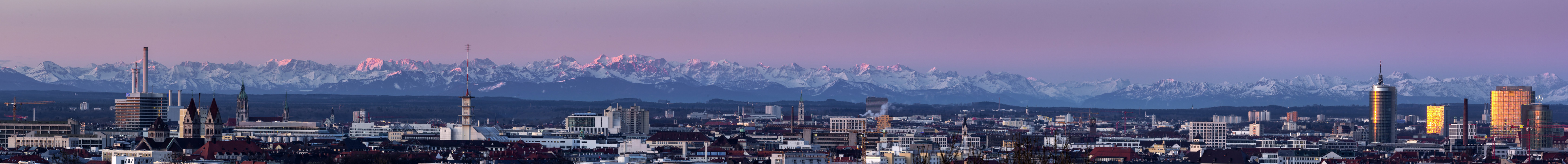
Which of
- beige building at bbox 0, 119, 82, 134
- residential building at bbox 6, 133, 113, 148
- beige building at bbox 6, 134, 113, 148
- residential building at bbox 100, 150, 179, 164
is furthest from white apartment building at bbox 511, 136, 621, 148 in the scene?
residential building at bbox 100, 150, 179, 164

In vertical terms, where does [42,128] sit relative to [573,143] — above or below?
above

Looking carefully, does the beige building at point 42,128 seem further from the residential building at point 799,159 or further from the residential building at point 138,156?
the residential building at point 799,159

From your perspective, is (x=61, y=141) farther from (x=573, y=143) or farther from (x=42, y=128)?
(x=573, y=143)

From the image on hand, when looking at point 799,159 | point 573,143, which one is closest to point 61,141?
point 573,143

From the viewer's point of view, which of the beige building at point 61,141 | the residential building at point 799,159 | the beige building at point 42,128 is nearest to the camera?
the residential building at point 799,159

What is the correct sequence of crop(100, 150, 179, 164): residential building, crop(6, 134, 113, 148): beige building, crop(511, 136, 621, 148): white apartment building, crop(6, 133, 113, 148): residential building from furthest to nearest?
1. crop(511, 136, 621, 148): white apartment building
2. crop(6, 133, 113, 148): residential building
3. crop(6, 134, 113, 148): beige building
4. crop(100, 150, 179, 164): residential building

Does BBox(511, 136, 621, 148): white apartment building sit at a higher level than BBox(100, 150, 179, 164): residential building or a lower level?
lower

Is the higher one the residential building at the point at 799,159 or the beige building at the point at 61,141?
the residential building at the point at 799,159

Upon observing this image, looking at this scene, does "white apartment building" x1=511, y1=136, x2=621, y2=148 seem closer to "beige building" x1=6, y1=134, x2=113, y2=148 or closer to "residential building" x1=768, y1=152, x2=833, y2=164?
"beige building" x1=6, y1=134, x2=113, y2=148

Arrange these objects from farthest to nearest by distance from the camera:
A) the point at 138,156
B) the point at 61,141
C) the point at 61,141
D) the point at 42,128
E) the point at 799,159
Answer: the point at 42,128 < the point at 61,141 < the point at 61,141 < the point at 799,159 < the point at 138,156

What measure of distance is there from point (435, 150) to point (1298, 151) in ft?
156

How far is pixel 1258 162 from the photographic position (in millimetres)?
138000

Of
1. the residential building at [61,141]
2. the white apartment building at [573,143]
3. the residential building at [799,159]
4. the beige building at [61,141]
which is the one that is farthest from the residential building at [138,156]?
the white apartment building at [573,143]

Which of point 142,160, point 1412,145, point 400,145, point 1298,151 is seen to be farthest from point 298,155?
point 1412,145
